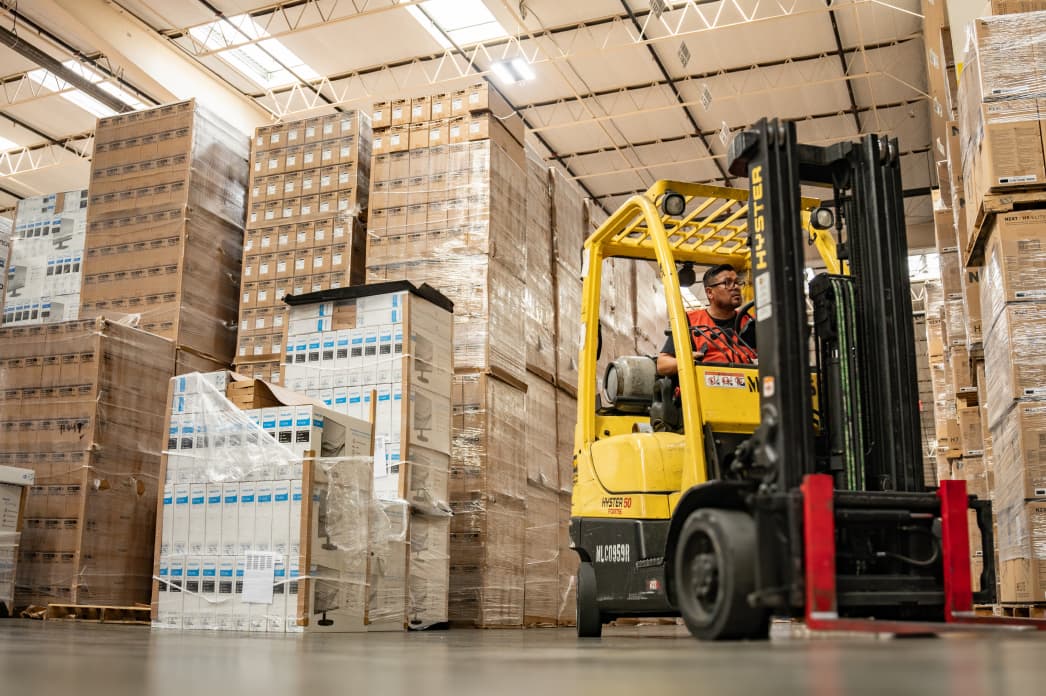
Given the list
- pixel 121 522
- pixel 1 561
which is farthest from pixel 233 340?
pixel 1 561

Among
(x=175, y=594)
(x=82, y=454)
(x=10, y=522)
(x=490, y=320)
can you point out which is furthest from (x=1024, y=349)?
(x=10, y=522)

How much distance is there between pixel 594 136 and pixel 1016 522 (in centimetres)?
1354

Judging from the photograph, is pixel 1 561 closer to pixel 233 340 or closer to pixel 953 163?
pixel 233 340

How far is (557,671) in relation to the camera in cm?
234

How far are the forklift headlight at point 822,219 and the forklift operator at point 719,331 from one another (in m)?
0.60

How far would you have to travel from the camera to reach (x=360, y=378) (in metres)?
7.53

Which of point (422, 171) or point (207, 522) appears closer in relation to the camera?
point (207, 522)

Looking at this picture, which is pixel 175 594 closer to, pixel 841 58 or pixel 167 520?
pixel 167 520

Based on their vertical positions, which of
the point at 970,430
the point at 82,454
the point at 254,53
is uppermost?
the point at 254,53

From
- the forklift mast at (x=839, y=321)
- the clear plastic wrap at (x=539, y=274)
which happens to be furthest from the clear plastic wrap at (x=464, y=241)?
the forklift mast at (x=839, y=321)

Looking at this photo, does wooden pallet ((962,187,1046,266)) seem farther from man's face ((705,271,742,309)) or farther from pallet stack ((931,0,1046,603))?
man's face ((705,271,742,309))

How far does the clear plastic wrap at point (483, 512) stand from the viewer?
796 cm

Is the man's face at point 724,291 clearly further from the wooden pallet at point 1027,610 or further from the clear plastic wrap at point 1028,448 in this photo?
the wooden pallet at point 1027,610

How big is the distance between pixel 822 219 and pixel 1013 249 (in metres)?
2.15
